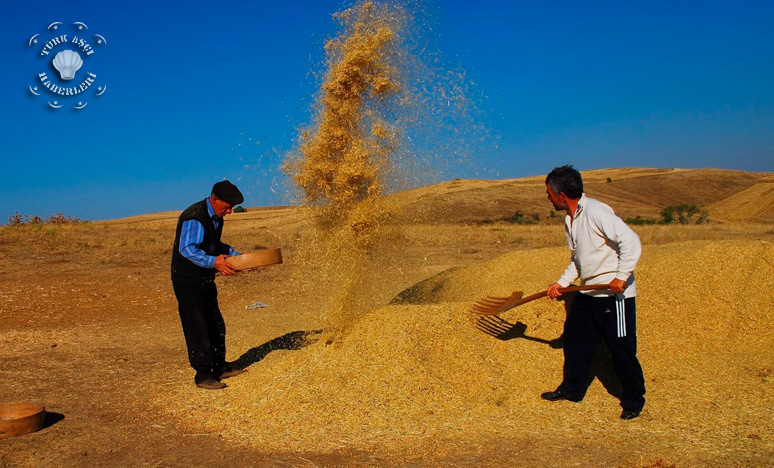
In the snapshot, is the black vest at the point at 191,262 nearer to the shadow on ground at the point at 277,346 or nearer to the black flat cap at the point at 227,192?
the black flat cap at the point at 227,192

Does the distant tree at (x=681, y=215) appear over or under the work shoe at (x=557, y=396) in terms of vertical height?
over

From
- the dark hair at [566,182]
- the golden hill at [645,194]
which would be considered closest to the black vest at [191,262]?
the dark hair at [566,182]

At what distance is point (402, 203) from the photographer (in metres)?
5.13

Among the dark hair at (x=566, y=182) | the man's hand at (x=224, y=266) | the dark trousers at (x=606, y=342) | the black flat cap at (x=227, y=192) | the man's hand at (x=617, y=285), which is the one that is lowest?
the dark trousers at (x=606, y=342)

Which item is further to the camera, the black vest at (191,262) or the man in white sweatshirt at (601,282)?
the black vest at (191,262)

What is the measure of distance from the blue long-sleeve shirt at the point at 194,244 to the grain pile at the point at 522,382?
1.01m

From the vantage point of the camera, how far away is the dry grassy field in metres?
3.42

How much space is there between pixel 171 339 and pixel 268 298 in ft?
9.30

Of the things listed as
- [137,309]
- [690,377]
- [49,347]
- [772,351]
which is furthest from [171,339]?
[772,351]

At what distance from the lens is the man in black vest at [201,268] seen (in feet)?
14.8

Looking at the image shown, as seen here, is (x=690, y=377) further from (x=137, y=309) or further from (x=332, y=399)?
(x=137, y=309)

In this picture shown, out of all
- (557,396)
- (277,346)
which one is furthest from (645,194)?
(557,396)

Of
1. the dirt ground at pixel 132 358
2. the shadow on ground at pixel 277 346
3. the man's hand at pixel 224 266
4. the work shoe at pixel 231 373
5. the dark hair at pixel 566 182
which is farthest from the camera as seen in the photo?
the shadow on ground at pixel 277 346

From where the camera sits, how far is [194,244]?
451 cm
